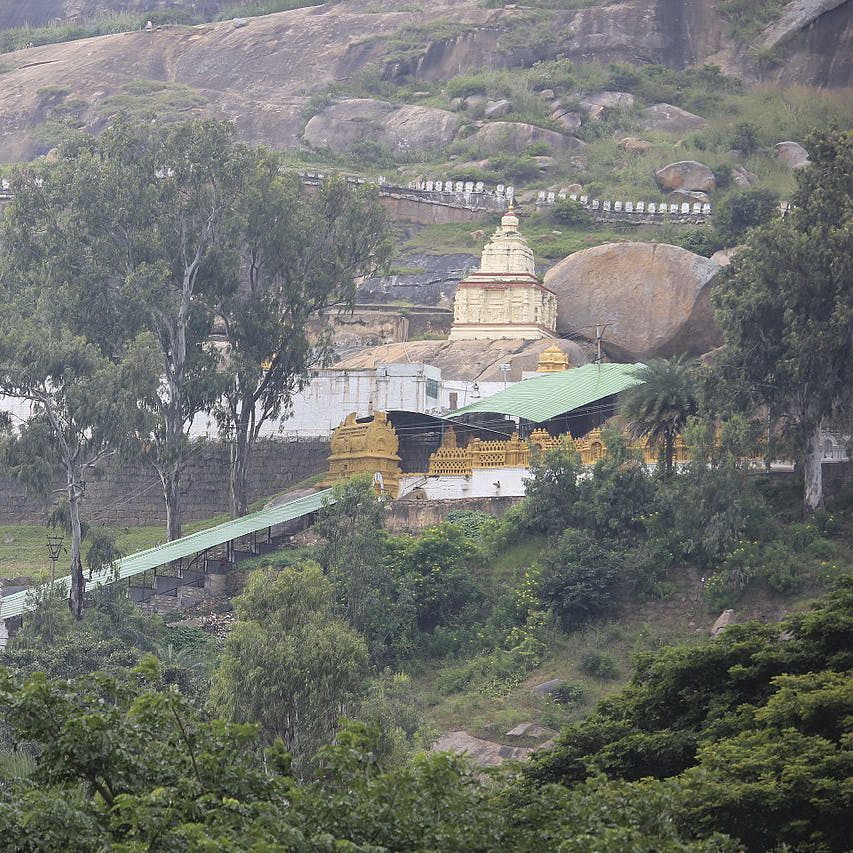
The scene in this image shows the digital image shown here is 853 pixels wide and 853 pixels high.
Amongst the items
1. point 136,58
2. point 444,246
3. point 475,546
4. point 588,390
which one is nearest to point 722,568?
point 475,546

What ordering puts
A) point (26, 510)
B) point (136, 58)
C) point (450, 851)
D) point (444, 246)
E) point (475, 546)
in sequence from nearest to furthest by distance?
point (450, 851)
point (475, 546)
point (26, 510)
point (444, 246)
point (136, 58)

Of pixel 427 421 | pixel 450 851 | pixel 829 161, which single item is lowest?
pixel 450 851

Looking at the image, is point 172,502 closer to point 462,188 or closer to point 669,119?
point 462,188

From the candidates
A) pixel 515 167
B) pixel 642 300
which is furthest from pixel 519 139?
pixel 642 300

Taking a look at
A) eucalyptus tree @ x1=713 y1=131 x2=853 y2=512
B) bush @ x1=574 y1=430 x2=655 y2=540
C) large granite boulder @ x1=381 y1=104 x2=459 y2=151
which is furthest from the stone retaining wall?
large granite boulder @ x1=381 y1=104 x2=459 y2=151

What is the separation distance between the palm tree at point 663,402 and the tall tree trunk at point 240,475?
10046 mm

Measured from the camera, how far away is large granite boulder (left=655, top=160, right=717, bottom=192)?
68875 mm

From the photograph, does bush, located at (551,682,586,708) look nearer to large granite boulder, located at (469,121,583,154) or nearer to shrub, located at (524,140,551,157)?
shrub, located at (524,140,551,157)

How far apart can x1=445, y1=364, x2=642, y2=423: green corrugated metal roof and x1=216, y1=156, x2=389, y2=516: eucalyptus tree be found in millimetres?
4237

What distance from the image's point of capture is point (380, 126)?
84.1 meters

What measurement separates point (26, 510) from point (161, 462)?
7.62m

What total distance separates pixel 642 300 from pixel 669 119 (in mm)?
29976

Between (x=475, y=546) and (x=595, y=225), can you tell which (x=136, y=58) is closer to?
(x=595, y=225)

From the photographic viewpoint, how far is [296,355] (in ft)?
146
